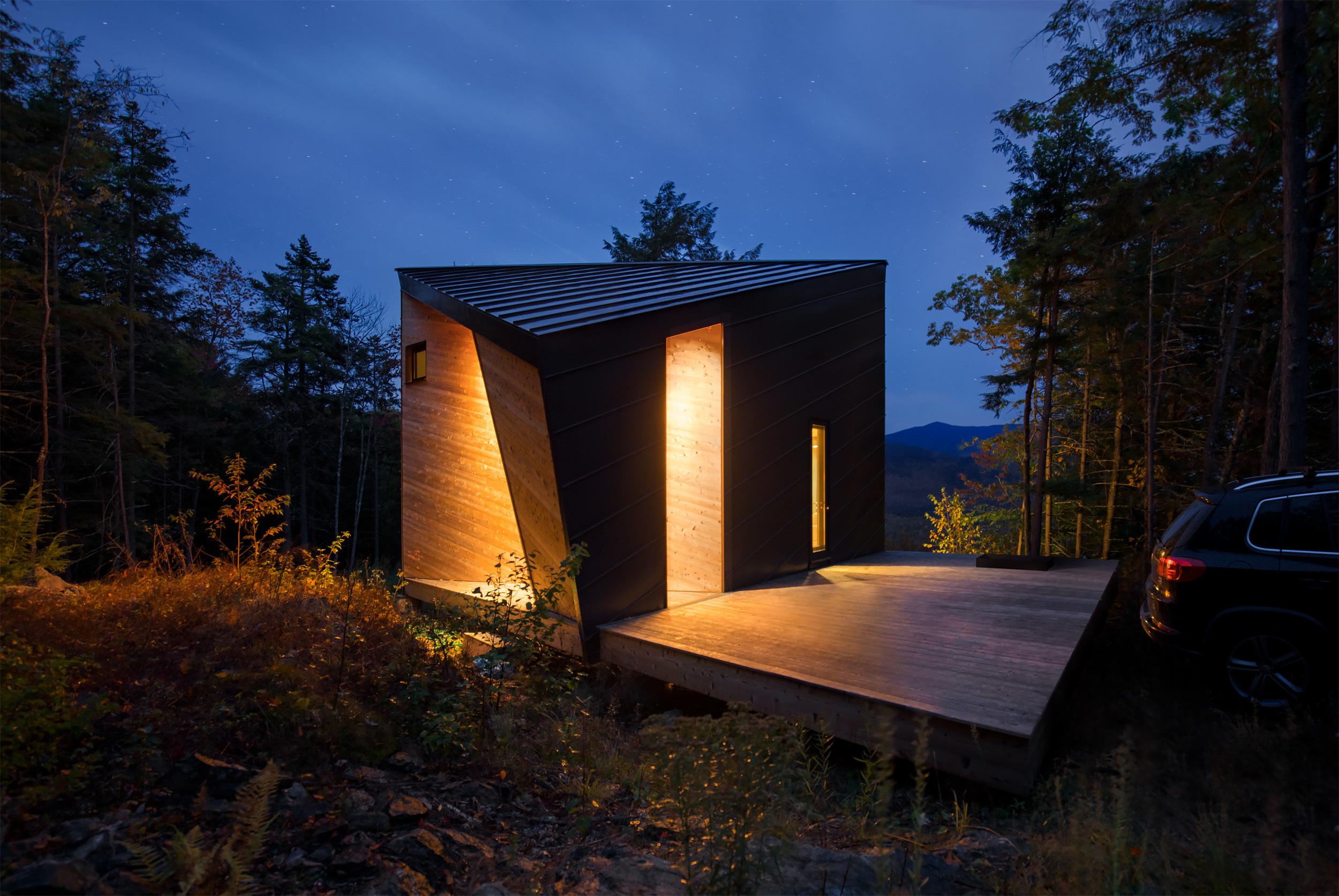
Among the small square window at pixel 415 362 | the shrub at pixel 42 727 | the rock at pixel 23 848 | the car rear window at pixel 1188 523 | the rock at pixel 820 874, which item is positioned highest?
the small square window at pixel 415 362

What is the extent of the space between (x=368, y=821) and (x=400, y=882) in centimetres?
39

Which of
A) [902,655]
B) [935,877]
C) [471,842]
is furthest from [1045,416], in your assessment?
[471,842]

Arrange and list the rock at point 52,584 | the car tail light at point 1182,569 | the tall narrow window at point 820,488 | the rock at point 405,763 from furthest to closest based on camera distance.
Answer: the tall narrow window at point 820,488, the rock at point 52,584, the car tail light at point 1182,569, the rock at point 405,763

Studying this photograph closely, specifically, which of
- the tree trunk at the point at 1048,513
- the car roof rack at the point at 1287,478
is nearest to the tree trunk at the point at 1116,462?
the tree trunk at the point at 1048,513

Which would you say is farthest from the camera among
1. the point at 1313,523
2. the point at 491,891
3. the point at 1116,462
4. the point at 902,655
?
the point at 1116,462

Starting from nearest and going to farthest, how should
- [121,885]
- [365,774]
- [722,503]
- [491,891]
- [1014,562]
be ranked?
1. [121,885]
2. [491,891]
3. [365,774]
4. [722,503]
5. [1014,562]

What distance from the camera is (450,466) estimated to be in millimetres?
7676

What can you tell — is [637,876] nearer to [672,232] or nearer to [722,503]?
[722,503]

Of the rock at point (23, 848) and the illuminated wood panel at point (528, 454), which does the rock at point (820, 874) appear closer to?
the rock at point (23, 848)

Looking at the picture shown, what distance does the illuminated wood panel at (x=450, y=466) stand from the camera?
706cm

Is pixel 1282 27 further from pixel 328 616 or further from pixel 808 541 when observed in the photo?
pixel 328 616

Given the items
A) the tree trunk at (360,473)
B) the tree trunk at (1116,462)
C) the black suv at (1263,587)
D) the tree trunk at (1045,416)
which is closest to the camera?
the black suv at (1263,587)

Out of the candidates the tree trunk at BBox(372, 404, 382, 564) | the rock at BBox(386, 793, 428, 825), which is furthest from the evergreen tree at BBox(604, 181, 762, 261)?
the rock at BBox(386, 793, 428, 825)

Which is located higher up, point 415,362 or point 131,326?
point 131,326
